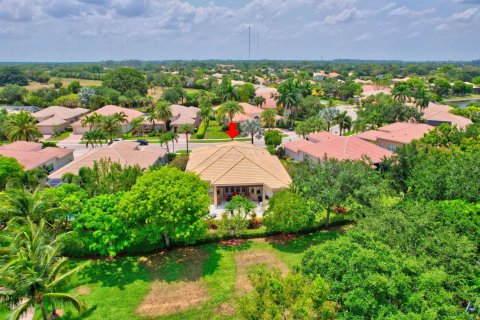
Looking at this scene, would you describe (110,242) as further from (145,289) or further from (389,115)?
(389,115)

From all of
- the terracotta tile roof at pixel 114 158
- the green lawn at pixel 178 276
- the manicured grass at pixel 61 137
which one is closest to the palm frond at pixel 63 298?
the green lawn at pixel 178 276

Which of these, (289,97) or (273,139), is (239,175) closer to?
(273,139)

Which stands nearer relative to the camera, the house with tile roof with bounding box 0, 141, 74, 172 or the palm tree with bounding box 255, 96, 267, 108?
the house with tile roof with bounding box 0, 141, 74, 172

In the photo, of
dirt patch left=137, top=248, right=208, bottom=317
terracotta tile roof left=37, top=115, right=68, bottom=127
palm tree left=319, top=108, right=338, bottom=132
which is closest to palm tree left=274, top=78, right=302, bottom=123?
palm tree left=319, top=108, right=338, bottom=132

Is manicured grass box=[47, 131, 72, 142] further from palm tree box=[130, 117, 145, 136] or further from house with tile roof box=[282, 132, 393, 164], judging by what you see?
house with tile roof box=[282, 132, 393, 164]

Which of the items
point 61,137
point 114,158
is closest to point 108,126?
point 114,158

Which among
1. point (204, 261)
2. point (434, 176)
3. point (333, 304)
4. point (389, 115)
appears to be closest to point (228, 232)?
point (204, 261)
